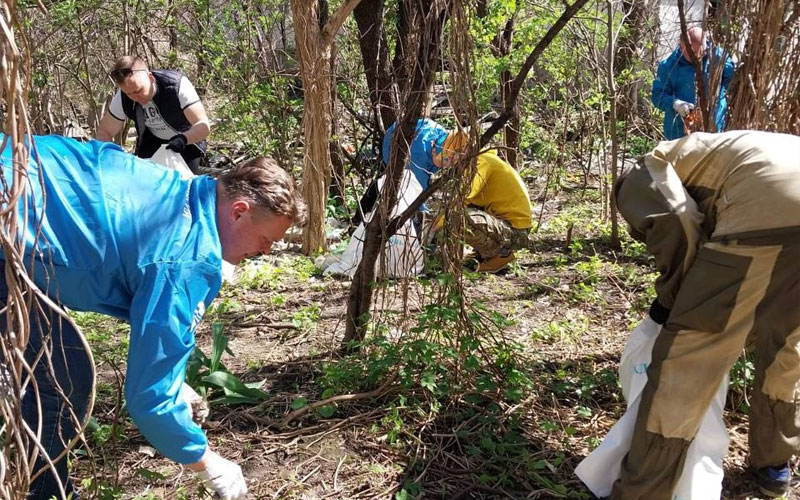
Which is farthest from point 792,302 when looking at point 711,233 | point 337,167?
point 337,167

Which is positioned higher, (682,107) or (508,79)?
(508,79)

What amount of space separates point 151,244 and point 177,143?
2.88m

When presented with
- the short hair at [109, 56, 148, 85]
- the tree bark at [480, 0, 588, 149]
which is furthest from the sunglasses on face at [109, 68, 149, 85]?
the tree bark at [480, 0, 588, 149]

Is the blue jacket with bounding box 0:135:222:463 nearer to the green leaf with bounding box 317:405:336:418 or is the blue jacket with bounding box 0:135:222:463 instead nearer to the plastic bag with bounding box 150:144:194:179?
the green leaf with bounding box 317:405:336:418

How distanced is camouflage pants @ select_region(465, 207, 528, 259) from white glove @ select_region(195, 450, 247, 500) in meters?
2.84

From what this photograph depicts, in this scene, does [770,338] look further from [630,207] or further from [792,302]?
[630,207]

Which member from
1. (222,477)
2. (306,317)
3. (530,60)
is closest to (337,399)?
(222,477)

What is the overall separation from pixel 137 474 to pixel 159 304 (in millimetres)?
1216

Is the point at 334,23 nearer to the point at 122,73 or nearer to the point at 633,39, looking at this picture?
the point at 122,73

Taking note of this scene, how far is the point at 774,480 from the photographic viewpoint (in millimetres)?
2623

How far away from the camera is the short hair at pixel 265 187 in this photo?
190 cm

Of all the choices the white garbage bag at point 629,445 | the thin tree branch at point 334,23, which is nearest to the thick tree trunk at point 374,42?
the thin tree branch at point 334,23

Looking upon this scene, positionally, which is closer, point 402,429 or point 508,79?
point 402,429

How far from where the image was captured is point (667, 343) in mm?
2342
